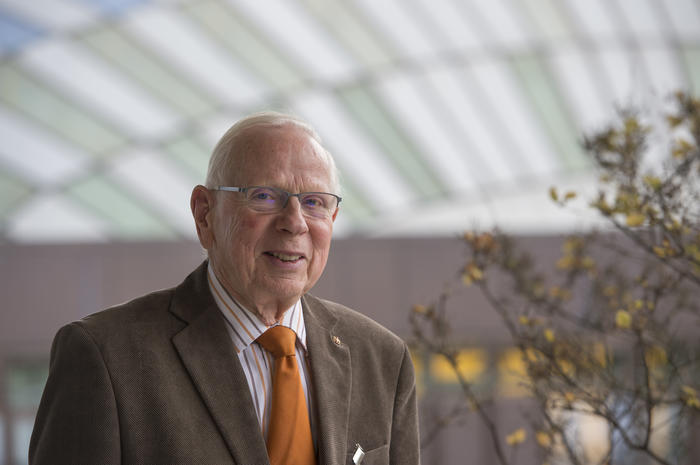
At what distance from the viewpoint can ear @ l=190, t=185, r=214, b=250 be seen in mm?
2482

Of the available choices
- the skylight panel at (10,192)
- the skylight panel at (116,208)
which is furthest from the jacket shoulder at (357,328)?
the skylight panel at (10,192)

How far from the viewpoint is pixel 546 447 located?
3.46m

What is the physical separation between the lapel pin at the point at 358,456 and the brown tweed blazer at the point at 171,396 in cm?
1

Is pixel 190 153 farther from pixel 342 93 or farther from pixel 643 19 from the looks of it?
pixel 643 19

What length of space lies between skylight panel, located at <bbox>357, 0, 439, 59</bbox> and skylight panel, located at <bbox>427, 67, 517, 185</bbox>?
0.81 metres

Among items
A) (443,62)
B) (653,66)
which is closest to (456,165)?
(443,62)

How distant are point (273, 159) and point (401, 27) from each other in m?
14.6

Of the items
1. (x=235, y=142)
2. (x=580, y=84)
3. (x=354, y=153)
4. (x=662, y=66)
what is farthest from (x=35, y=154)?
(x=235, y=142)

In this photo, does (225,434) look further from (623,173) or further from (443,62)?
(443,62)

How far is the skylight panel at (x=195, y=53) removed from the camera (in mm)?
14602

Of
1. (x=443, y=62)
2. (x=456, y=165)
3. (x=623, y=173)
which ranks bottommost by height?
(x=623, y=173)

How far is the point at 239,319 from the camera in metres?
2.44

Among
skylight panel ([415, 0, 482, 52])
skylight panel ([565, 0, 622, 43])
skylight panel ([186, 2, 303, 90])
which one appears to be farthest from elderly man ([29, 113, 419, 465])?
skylight panel ([565, 0, 622, 43])

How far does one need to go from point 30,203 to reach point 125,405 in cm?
1597
